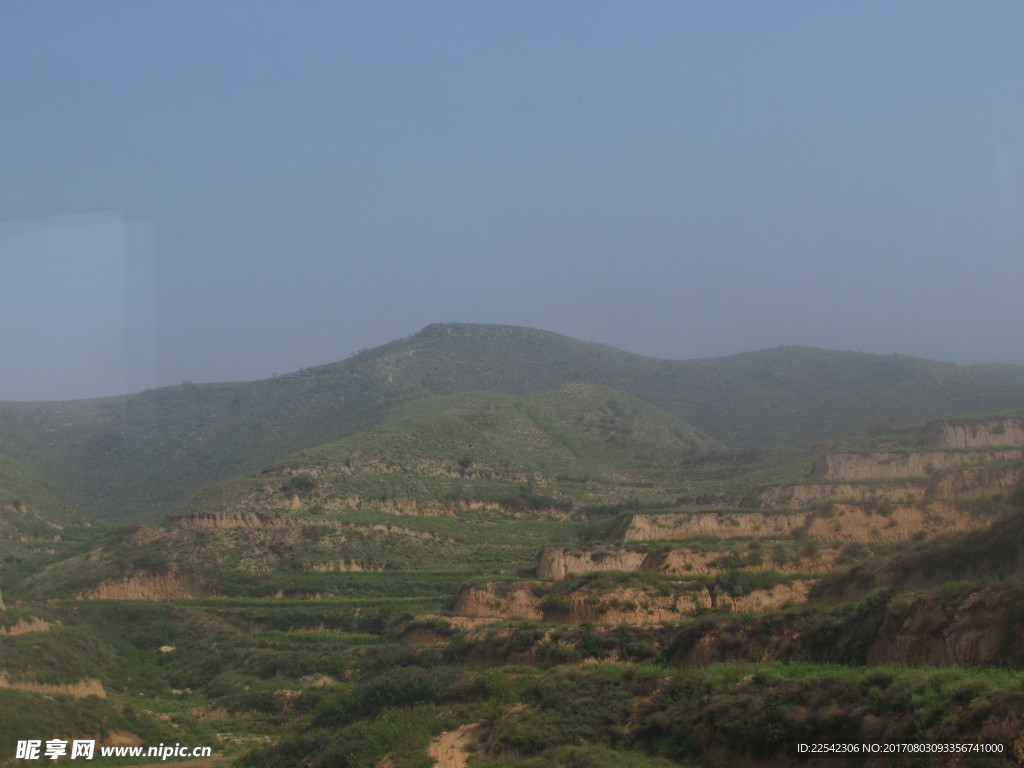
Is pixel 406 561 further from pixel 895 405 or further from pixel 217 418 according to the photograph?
pixel 217 418

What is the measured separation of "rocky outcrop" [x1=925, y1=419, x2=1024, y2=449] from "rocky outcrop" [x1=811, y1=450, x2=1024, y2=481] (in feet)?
13.3

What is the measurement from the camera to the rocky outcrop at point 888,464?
64688 mm

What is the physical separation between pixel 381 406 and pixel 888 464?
9923cm

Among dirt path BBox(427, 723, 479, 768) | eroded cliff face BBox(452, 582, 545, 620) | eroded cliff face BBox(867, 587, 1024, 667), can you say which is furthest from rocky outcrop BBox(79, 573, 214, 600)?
eroded cliff face BBox(867, 587, 1024, 667)

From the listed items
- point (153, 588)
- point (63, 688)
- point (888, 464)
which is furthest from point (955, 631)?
point (153, 588)

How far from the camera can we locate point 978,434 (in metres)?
72.1

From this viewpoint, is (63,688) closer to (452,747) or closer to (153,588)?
(452,747)

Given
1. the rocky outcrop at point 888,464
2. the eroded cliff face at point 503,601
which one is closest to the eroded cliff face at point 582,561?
the eroded cliff face at point 503,601

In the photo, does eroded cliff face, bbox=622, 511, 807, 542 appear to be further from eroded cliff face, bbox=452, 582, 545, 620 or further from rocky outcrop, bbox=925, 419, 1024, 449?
rocky outcrop, bbox=925, 419, 1024, 449

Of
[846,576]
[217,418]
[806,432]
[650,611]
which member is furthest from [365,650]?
[217,418]

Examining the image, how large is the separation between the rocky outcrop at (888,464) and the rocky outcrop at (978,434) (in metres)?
4.06

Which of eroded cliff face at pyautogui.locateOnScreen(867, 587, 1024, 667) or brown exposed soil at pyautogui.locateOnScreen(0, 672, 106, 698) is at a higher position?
eroded cliff face at pyautogui.locateOnScreen(867, 587, 1024, 667)

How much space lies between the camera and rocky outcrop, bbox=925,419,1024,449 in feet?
230

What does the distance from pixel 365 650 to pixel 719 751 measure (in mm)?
24149
